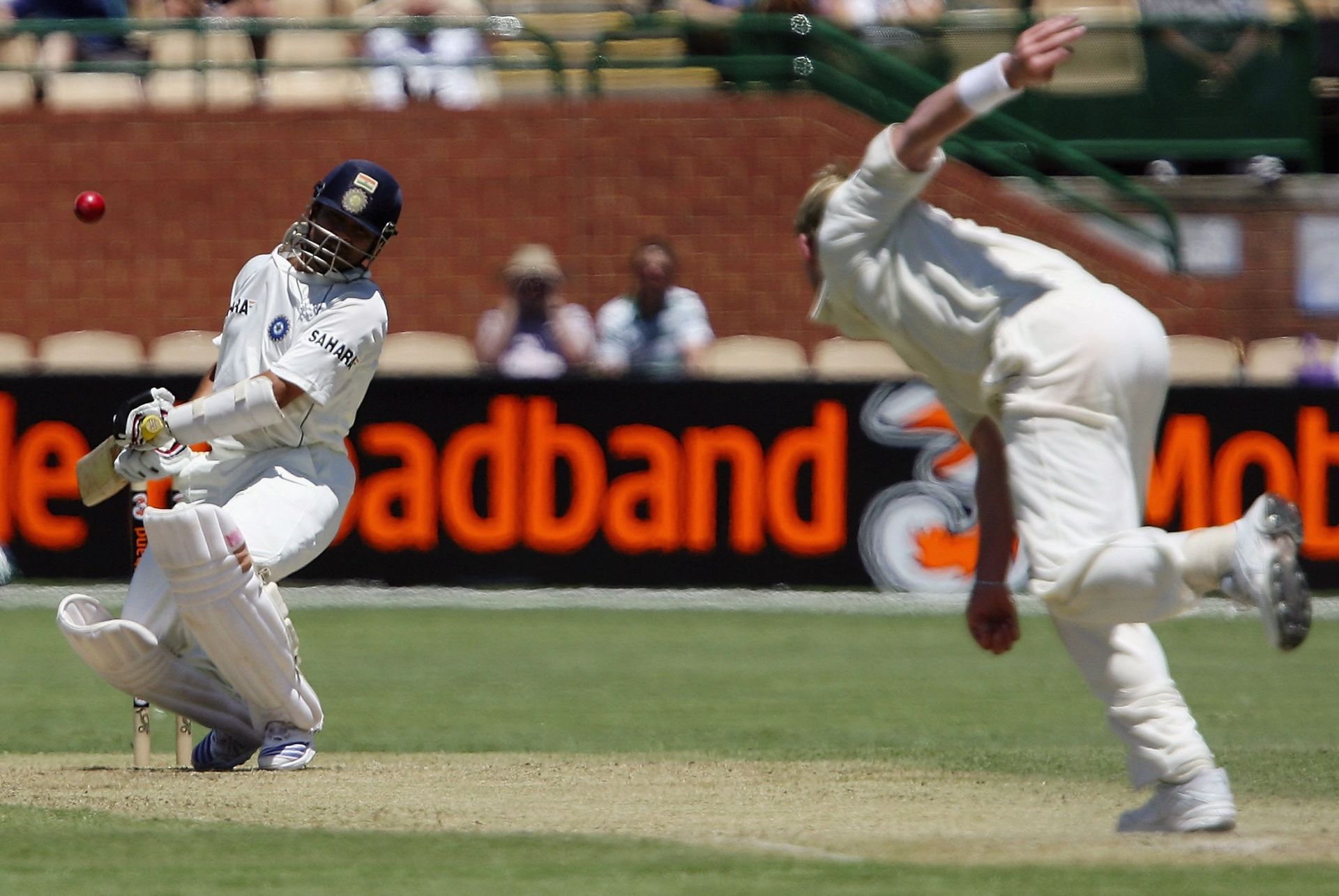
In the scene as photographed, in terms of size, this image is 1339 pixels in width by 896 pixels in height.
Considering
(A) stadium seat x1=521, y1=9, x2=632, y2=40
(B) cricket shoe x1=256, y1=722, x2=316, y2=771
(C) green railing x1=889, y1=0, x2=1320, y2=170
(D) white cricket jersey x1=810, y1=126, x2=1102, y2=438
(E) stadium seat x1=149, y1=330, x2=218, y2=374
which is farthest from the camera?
(A) stadium seat x1=521, y1=9, x2=632, y2=40

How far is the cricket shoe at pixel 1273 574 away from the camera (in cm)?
487

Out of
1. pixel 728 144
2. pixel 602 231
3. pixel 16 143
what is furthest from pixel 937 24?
pixel 16 143

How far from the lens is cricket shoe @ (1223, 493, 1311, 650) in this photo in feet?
16.0

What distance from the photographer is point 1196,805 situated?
521cm

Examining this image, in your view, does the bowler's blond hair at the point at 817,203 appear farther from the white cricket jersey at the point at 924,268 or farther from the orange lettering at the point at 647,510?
the orange lettering at the point at 647,510

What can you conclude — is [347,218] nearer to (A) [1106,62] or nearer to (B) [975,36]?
(B) [975,36]

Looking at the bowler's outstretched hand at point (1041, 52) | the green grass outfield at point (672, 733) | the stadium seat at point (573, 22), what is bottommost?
the green grass outfield at point (672, 733)

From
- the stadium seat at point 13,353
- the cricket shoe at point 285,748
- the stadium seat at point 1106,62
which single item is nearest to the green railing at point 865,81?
the stadium seat at point 1106,62

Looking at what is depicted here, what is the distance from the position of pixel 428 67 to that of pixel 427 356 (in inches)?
122

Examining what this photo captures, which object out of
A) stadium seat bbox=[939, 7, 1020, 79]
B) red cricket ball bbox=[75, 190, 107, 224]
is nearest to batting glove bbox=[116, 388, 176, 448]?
red cricket ball bbox=[75, 190, 107, 224]

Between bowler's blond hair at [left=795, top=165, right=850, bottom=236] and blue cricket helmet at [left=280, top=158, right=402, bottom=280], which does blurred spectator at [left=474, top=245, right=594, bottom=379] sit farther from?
bowler's blond hair at [left=795, top=165, right=850, bottom=236]

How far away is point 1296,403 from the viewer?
13023 mm

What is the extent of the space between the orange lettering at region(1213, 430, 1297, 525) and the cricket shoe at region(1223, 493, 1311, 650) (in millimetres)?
8133

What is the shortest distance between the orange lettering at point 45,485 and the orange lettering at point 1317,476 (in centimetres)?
706
